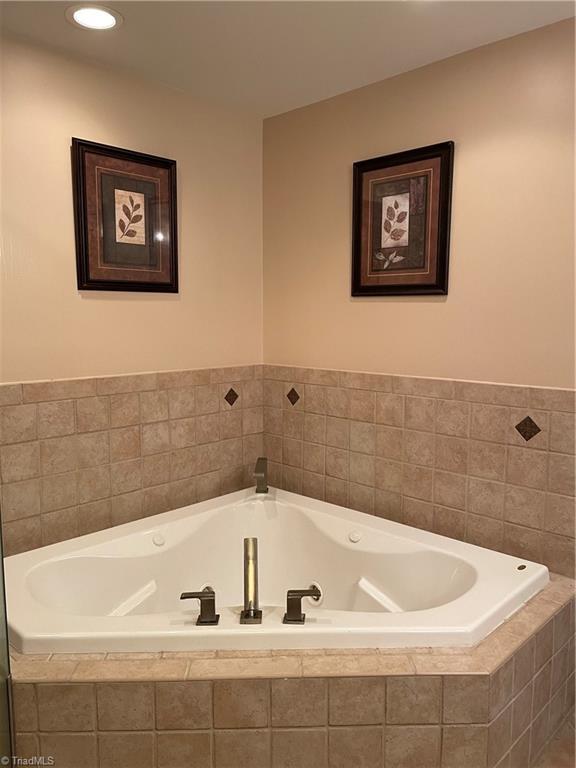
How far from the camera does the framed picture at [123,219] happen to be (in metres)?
2.27

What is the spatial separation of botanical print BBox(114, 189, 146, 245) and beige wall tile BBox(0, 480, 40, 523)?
103 cm

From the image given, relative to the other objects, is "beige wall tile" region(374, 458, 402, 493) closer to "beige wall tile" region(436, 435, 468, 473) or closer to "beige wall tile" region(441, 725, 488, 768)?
"beige wall tile" region(436, 435, 468, 473)

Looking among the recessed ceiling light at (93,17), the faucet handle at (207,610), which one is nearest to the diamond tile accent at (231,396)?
the faucet handle at (207,610)

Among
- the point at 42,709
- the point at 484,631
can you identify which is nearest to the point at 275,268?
the point at 484,631

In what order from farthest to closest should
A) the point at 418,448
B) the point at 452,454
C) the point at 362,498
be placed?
the point at 362,498
the point at 418,448
the point at 452,454

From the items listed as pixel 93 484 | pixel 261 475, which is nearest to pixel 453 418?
pixel 261 475

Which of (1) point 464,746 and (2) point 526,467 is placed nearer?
(1) point 464,746

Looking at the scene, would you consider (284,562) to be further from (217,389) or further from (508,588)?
(508,588)

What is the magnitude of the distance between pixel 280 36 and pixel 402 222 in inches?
33.0

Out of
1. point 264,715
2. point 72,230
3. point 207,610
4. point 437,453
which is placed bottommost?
point 264,715

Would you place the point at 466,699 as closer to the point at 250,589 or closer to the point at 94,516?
the point at 250,589

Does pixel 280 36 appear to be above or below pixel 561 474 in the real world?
above

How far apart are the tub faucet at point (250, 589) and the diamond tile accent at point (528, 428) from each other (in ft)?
3.44

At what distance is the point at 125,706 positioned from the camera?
1501 millimetres
